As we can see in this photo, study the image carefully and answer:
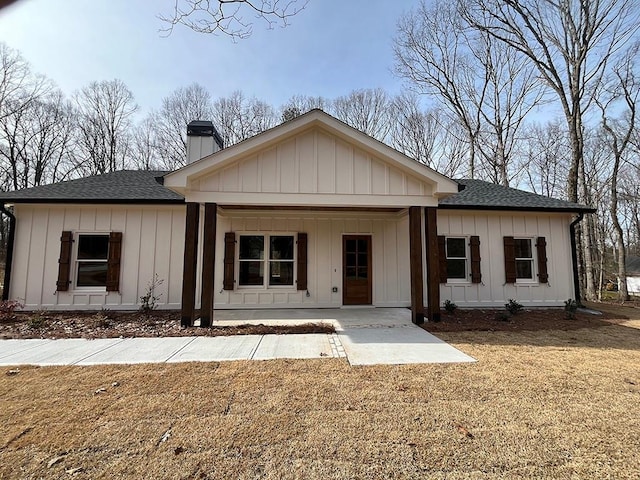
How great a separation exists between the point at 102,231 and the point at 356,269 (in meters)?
6.40

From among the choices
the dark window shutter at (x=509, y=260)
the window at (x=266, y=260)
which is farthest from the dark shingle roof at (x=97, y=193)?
the dark window shutter at (x=509, y=260)

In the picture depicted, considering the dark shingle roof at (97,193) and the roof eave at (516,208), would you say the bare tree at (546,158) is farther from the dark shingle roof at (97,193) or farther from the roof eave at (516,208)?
the dark shingle roof at (97,193)

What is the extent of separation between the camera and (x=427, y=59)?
16719 millimetres

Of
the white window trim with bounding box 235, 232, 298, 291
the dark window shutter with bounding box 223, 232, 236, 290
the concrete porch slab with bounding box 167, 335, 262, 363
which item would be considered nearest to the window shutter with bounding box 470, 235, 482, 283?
the white window trim with bounding box 235, 232, 298, 291

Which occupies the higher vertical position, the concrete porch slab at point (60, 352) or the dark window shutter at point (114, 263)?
the dark window shutter at point (114, 263)

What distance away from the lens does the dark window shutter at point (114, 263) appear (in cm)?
731

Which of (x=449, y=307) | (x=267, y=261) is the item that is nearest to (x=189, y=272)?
(x=267, y=261)

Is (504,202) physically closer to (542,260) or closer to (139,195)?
(542,260)

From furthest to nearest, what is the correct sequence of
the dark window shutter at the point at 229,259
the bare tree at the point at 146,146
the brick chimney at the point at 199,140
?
the bare tree at the point at 146,146
the brick chimney at the point at 199,140
the dark window shutter at the point at 229,259

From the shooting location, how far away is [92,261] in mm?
7496

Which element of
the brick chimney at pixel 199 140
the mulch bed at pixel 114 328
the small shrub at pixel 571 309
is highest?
the brick chimney at pixel 199 140

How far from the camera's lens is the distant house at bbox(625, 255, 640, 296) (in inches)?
865

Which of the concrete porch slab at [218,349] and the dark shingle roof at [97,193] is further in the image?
the dark shingle roof at [97,193]

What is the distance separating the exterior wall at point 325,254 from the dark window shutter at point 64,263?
11.0 ft
